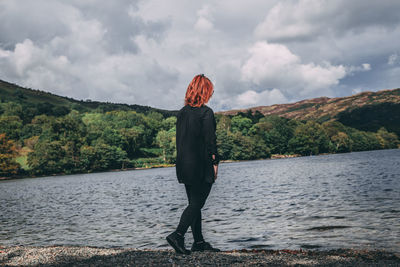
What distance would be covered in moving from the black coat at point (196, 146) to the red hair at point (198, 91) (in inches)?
5.5

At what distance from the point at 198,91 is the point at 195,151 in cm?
137

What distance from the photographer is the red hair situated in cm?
751

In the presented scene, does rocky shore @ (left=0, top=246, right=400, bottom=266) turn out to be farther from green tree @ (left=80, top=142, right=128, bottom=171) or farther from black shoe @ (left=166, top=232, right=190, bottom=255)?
green tree @ (left=80, top=142, right=128, bottom=171)

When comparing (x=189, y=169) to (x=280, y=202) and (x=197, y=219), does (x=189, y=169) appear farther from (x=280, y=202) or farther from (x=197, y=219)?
(x=280, y=202)

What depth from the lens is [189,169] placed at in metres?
7.21

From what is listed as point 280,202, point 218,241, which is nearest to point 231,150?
point 280,202

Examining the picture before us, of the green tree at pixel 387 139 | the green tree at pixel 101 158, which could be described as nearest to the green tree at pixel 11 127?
the green tree at pixel 101 158

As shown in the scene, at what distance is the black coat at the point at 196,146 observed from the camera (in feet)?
23.7

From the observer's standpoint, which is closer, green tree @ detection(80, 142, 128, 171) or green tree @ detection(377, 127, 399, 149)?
green tree @ detection(80, 142, 128, 171)

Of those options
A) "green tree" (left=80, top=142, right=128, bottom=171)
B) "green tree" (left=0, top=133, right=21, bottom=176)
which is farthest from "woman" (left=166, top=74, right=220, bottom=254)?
"green tree" (left=80, top=142, right=128, bottom=171)

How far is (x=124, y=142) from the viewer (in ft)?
465

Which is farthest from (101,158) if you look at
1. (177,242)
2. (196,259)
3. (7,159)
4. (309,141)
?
(196,259)

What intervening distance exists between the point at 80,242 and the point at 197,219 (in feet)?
21.9

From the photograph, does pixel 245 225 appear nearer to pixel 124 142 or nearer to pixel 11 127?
pixel 124 142
